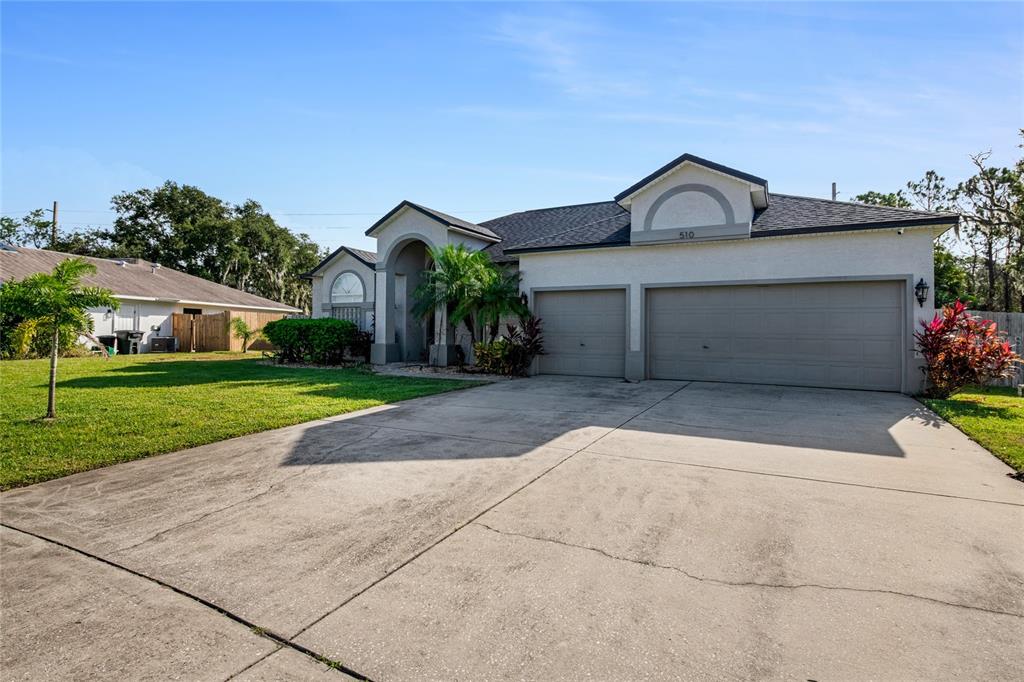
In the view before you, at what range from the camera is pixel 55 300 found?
21.4ft

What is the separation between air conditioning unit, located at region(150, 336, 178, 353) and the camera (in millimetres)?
22969

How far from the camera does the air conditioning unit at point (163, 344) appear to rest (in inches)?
904

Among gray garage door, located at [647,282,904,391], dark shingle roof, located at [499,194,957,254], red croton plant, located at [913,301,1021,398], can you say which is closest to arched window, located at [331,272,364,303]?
dark shingle roof, located at [499,194,957,254]

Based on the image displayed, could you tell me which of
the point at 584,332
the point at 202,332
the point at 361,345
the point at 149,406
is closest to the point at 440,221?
the point at 361,345

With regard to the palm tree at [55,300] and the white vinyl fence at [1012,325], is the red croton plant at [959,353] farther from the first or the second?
the palm tree at [55,300]

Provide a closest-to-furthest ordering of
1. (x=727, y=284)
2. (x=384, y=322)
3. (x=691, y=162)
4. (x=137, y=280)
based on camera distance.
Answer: (x=727, y=284) < (x=691, y=162) < (x=384, y=322) < (x=137, y=280)

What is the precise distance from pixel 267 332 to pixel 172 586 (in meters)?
15.9

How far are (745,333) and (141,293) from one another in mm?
26477

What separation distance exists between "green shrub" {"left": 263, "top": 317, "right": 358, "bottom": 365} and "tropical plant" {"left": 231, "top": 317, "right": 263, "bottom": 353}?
832 cm

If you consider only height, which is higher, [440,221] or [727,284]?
[440,221]

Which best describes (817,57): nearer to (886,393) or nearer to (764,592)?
(886,393)

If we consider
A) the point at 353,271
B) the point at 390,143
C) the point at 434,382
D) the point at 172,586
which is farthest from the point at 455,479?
the point at 353,271

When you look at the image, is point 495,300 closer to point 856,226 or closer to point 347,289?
point 856,226

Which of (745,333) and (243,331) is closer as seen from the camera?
(745,333)
